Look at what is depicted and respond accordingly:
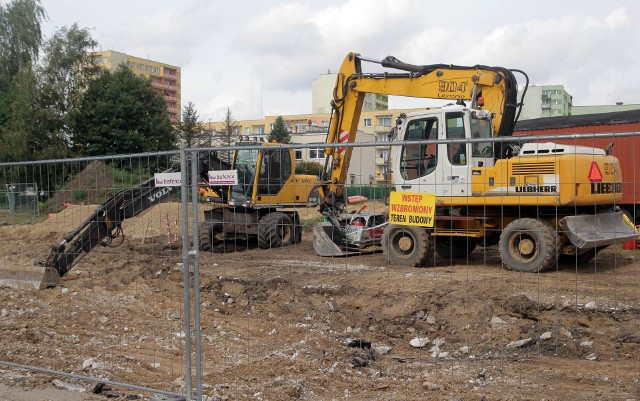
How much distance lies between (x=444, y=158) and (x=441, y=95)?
323cm

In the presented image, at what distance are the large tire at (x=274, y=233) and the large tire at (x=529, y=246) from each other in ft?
11.0

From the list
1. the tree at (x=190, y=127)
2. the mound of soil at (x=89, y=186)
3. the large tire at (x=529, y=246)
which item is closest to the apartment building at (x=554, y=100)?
the tree at (x=190, y=127)

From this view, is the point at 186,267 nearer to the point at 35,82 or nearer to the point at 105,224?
the point at 105,224

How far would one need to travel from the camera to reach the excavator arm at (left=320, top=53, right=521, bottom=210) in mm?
12680

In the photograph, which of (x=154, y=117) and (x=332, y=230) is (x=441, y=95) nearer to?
(x=332, y=230)

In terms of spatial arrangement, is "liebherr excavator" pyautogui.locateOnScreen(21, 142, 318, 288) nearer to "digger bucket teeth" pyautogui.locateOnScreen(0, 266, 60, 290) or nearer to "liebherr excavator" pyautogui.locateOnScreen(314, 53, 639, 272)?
"digger bucket teeth" pyautogui.locateOnScreen(0, 266, 60, 290)

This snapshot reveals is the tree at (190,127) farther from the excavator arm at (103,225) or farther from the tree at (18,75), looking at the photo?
the excavator arm at (103,225)

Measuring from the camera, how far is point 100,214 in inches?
343

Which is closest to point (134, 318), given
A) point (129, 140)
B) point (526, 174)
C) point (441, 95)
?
point (526, 174)

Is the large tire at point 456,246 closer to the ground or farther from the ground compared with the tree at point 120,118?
closer to the ground

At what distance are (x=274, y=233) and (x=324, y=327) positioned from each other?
6.18 feet

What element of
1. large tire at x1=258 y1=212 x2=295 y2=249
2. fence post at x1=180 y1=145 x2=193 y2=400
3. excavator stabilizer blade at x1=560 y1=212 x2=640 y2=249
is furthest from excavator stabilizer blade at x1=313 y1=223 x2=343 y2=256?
fence post at x1=180 y1=145 x2=193 y2=400

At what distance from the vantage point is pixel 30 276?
33.7 ft

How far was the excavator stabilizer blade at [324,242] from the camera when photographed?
1100 centimetres
